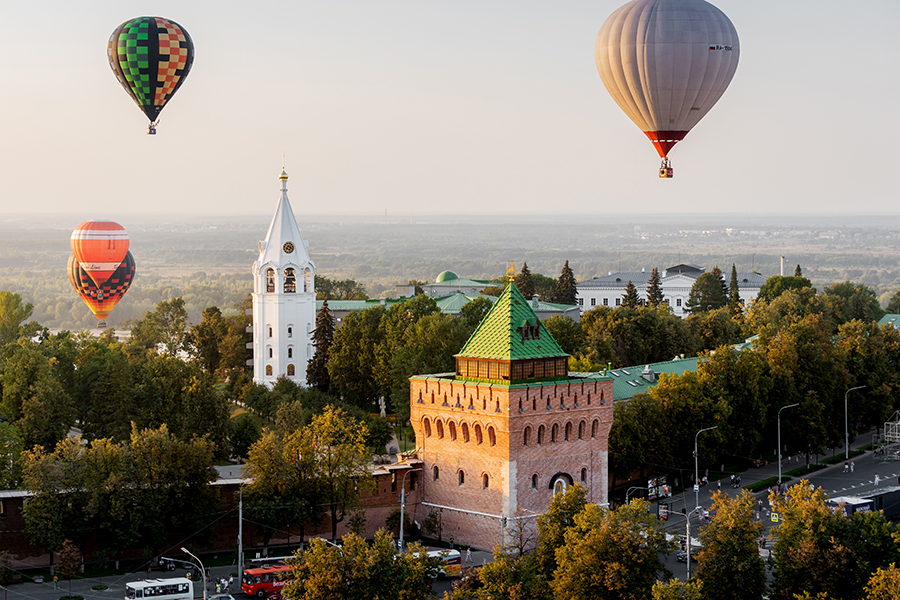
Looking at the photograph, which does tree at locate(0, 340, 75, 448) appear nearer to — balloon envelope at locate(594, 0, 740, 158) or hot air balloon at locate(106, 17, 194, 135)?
hot air balloon at locate(106, 17, 194, 135)

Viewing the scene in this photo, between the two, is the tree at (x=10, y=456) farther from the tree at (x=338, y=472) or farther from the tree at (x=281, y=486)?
the tree at (x=338, y=472)


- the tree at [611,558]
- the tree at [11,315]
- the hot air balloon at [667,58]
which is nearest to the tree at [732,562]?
the tree at [611,558]

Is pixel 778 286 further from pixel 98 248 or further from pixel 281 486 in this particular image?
pixel 281 486

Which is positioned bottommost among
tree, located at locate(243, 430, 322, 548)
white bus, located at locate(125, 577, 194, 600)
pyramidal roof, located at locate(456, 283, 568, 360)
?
white bus, located at locate(125, 577, 194, 600)

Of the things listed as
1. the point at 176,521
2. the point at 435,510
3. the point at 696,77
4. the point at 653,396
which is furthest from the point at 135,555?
the point at 696,77

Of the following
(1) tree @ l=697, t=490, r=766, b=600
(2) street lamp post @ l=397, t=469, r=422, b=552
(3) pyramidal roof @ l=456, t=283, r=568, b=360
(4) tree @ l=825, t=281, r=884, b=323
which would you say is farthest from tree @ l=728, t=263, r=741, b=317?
(1) tree @ l=697, t=490, r=766, b=600

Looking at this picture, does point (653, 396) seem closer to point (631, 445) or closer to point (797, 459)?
point (631, 445)
